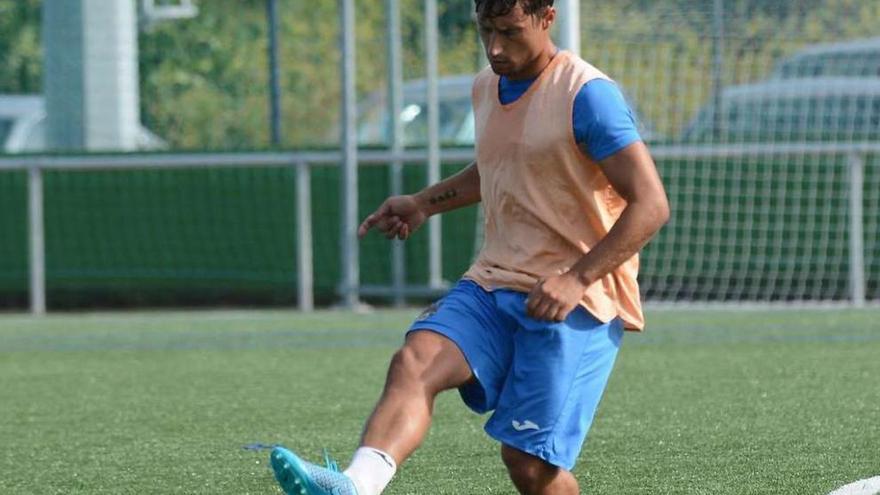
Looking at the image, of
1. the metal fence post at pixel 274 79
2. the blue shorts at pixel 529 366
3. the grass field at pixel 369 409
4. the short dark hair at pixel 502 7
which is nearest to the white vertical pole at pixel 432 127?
the grass field at pixel 369 409

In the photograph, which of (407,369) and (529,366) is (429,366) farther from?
(529,366)

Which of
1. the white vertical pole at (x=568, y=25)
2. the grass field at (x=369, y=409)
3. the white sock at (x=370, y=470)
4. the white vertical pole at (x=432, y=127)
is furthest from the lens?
the white vertical pole at (x=432, y=127)

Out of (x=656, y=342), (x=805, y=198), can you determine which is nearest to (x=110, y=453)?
(x=656, y=342)

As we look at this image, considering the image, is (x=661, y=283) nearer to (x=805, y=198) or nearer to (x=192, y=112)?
(x=805, y=198)

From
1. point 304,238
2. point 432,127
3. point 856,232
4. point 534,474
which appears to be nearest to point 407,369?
point 534,474

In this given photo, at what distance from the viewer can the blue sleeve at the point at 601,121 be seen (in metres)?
4.51

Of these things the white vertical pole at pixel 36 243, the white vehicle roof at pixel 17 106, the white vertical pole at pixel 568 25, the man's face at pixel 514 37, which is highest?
the man's face at pixel 514 37

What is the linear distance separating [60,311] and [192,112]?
8588 mm

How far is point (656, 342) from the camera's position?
10.9 metres

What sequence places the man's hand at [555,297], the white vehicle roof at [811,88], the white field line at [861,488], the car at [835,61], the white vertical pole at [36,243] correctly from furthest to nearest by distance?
the car at [835,61] → the white vertical pole at [36,243] → the white vehicle roof at [811,88] → the white field line at [861,488] → the man's hand at [555,297]

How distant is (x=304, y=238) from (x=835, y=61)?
4.16m

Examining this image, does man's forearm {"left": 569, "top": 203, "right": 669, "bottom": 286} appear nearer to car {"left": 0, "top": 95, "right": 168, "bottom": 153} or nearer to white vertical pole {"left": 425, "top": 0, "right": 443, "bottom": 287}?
white vertical pole {"left": 425, "top": 0, "right": 443, "bottom": 287}

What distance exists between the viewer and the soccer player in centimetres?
448

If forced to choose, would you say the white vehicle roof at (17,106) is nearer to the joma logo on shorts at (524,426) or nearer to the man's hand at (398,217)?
the man's hand at (398,217)
